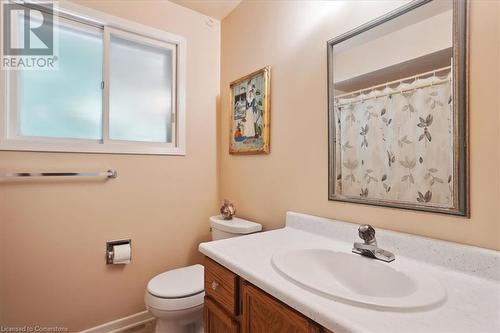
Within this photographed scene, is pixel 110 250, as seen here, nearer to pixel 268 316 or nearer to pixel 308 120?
pixel 268 316

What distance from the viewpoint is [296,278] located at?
0.74m

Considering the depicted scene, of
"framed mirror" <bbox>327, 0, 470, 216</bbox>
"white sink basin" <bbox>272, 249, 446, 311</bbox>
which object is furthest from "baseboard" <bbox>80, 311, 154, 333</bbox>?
"framed mirror" <bbox>327, 0, 470, 216</bbox>

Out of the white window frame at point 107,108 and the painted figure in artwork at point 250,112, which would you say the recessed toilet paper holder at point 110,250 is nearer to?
the white window frame at point 107,108

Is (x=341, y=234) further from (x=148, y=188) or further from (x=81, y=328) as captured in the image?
(x=81, y=328)

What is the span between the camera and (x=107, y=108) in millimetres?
1690

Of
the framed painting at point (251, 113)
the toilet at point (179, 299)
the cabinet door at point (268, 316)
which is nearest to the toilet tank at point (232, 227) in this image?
the toilet at point (179, 299)

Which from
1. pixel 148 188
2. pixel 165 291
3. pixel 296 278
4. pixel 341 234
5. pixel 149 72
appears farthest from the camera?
pixel 149 72

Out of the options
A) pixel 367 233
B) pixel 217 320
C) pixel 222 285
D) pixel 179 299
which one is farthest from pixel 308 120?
pixel 179 299

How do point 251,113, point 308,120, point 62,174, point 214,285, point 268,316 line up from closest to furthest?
point 268,316
point 214,285
point 308,120
point 62,174
point 251,113

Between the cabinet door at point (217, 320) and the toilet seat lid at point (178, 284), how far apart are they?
32cm

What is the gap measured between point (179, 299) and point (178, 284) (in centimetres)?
12

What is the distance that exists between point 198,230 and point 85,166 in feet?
3.01

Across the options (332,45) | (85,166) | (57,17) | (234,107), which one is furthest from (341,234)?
(57,17)

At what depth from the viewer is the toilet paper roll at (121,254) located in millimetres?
1610
